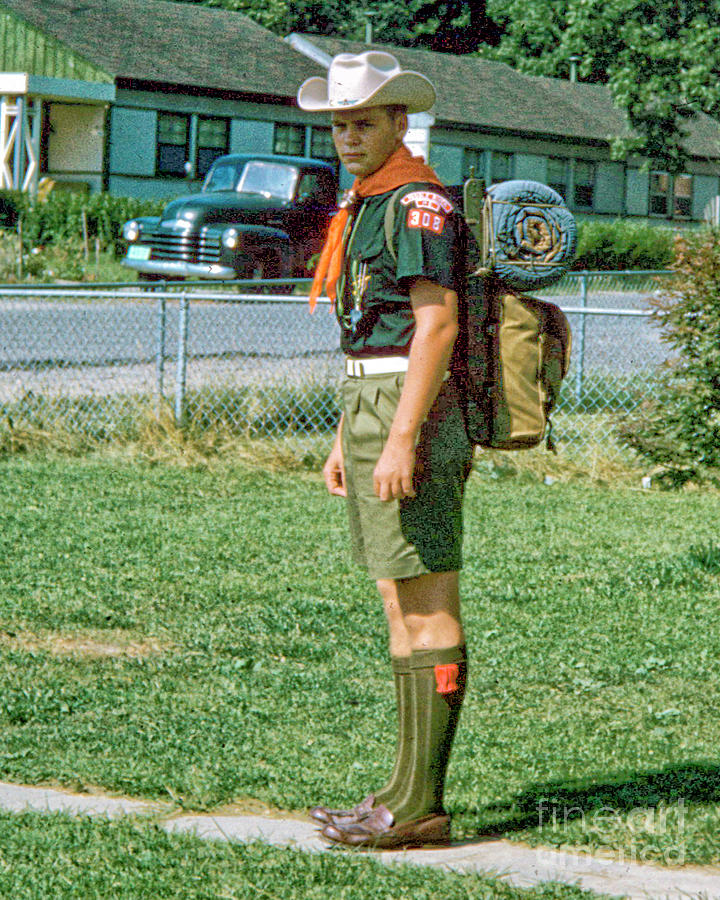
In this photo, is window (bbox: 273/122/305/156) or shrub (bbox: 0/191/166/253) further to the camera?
window (bbox: 273/122/305/156)

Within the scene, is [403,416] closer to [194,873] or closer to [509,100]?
[194,873]

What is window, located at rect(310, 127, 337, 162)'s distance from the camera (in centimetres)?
3681

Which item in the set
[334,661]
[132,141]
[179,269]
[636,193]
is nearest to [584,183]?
[636,193]

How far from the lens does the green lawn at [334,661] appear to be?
156 inches

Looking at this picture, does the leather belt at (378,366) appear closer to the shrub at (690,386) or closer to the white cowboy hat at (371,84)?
the white cowboy hat at (371,84)

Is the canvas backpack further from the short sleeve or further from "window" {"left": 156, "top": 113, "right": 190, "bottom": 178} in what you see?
"window" {"left": 156, "top": 113, "right": 190, "bottom": 178}

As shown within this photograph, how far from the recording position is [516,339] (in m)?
3.37

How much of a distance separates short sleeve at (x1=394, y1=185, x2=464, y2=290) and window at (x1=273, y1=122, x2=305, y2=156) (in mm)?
33409

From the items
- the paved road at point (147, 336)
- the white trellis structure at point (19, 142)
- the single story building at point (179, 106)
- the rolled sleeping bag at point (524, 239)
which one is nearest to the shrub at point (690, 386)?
the paved road at point (147, 336)

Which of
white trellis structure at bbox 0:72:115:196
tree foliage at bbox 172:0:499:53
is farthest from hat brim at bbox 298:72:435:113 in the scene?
tree foliage at bbox 172:0:499:53

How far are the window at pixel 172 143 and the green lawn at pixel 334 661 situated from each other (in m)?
26.3

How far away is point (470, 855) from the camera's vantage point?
11.4ft

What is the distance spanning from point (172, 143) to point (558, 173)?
14.5 m

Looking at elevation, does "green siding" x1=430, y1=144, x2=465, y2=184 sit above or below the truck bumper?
above
